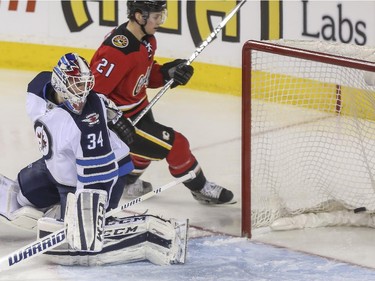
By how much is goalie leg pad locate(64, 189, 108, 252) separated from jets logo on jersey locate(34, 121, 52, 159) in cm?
17

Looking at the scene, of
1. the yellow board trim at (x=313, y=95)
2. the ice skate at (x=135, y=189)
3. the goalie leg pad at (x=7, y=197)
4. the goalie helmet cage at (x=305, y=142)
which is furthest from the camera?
the ice skate at (x=135, y=189)

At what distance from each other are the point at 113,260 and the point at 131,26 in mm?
1027

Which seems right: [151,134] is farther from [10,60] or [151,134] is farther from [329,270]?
[10,60]

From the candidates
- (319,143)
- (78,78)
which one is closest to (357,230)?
(319,143)

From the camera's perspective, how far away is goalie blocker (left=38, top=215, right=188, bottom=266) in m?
3.76

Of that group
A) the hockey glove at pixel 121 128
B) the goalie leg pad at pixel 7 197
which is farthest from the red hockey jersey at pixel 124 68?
the goalie leg pad at pixel 7 197

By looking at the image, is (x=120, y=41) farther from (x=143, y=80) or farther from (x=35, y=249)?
(x=35, y=249)

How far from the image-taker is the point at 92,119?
3662 mm

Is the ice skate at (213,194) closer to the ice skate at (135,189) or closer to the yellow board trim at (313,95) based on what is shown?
the ice skate at (135,189)

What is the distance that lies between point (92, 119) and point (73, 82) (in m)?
0.14

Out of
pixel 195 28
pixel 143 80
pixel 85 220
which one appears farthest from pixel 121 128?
pixel 195 28

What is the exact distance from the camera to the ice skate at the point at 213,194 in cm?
458

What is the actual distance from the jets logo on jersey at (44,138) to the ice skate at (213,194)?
1012mm

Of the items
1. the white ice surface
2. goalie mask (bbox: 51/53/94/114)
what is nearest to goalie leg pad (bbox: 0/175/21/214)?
the white ice surface
